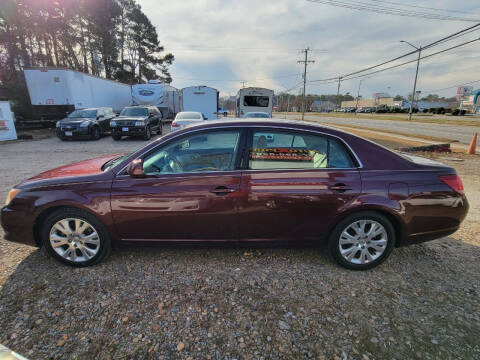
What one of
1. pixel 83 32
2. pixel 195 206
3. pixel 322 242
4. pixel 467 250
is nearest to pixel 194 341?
pixel 195 206

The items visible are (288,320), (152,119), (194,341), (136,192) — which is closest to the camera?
(194,341)

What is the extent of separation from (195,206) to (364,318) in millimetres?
1813

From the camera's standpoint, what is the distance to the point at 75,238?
264 centimetres

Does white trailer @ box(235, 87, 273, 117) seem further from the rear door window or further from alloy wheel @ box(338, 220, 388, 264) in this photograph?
alloy wheel @ box(338, 220, 388, 264)

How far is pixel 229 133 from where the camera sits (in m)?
2.68

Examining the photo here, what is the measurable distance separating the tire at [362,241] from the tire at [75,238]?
96.6 inches

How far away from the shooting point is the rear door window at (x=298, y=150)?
103 inches

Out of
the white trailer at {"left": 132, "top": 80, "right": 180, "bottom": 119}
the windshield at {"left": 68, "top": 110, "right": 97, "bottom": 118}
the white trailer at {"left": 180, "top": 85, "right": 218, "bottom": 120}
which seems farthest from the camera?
the white trailer at {"left": 132, "top": 80, "right": 180, "bottom": 119}

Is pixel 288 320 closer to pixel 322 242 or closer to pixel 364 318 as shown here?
pixel 364 318

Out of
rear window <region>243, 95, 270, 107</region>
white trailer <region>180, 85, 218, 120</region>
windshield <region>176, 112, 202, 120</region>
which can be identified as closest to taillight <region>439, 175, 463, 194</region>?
windshield <region>176, 112, 202, 120</region>

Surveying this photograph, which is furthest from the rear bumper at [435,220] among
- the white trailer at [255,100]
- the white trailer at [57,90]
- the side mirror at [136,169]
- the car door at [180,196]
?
the white trailer at [57,90]

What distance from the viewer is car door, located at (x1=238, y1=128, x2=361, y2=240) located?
99.3 inches

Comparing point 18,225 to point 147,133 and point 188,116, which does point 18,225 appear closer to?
point 188,116

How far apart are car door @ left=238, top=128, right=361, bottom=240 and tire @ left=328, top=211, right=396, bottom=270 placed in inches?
6.6
